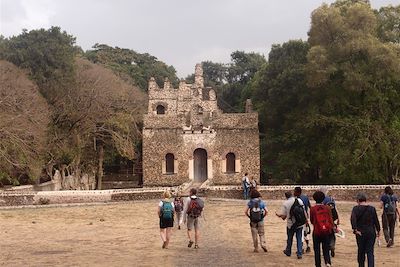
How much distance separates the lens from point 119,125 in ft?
117

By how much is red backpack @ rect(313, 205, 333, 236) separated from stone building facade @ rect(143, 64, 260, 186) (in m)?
23.7

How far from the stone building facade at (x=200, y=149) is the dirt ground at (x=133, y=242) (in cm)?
1169

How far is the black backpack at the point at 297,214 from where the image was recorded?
1082 cm

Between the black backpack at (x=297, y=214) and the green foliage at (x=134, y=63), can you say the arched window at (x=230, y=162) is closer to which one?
the black backpack at (x=297, y=214)

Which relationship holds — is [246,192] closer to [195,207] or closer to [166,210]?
[195,207]

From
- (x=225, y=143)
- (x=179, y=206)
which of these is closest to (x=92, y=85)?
(x=225, y=143)

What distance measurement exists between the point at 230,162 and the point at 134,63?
4418 centimetres

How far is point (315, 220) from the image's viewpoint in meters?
9.38

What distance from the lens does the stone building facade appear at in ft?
110

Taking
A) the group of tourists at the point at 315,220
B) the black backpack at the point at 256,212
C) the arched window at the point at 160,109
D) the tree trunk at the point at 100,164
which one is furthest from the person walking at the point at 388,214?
the arched window at the point at 160,109

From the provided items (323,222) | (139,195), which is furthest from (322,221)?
(139,195)

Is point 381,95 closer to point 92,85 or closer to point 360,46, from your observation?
point 360,46

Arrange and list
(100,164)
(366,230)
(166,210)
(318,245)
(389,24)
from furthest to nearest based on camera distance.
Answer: (100,164) → (389,24) → (166,210) → (318,245) → (366,230)

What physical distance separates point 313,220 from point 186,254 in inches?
130
